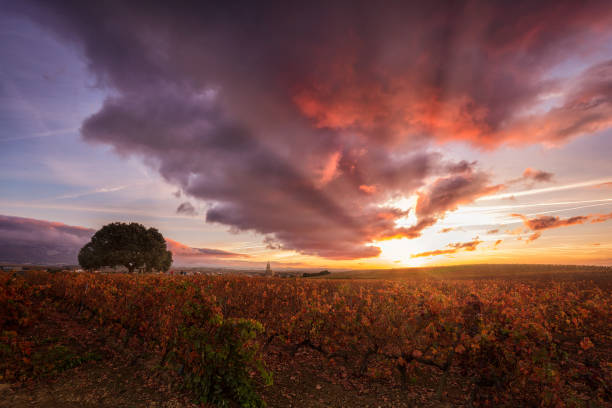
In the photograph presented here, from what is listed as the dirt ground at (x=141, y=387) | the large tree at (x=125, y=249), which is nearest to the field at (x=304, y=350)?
the dirt ground at (x=141, y=387)

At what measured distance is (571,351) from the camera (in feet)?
33.6

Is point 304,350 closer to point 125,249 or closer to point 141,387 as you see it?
point 141,387

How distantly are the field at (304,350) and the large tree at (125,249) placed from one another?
41.9 meters

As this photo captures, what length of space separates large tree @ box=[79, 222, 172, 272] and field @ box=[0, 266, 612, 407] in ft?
138

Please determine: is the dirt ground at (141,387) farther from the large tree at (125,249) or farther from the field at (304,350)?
the large tree at (125,249)

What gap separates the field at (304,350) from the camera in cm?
767

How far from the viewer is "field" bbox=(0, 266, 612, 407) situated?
7.67 meters

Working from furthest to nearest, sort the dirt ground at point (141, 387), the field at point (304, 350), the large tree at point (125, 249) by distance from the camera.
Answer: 1. the large tree at point (125, 249)
2. the dirt ground at point (141, 387)
3. the field at point (304, 350)

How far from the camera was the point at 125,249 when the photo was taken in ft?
165

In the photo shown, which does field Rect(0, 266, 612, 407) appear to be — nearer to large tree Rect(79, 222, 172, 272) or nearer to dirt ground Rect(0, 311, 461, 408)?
dirt ground Rect(0, 311, 461, 408)

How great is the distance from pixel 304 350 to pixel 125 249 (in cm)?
5032

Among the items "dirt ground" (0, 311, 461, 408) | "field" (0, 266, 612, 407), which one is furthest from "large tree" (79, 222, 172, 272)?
"dirt ground" (0, 311, 461, 408)

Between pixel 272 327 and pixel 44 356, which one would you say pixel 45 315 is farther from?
pixel 272 327

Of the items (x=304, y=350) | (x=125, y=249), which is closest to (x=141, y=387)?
(x=304, y=350)
